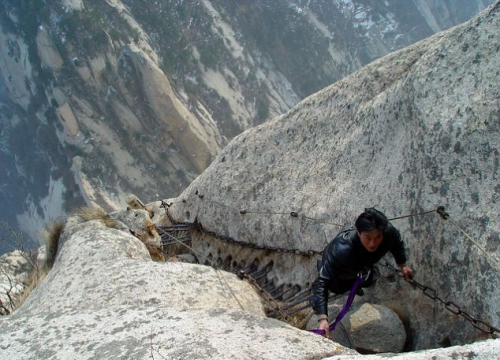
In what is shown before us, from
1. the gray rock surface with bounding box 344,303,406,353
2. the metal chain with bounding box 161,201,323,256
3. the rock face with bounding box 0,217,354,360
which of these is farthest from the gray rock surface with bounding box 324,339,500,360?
the metal chain with bounding box 161,201,323,256

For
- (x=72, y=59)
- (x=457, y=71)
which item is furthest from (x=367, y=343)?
(x=72, y=59)

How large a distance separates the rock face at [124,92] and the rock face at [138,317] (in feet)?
116

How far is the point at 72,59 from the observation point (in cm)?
4122

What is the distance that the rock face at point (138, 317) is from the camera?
2424 millimetres

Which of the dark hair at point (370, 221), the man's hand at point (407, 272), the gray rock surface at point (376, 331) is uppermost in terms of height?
the dark hair at point (370, 221)

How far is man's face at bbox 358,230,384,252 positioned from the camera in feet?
9.05

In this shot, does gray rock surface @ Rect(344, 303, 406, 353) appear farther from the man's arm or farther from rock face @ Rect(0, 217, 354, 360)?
rock face @ Rect(0, 217, 354, 360)

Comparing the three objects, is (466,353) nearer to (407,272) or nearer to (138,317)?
(407,272)

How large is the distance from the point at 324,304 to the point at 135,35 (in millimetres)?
45451

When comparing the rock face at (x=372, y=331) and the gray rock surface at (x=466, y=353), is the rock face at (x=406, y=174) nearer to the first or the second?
the rock face at (x=372, y=331)

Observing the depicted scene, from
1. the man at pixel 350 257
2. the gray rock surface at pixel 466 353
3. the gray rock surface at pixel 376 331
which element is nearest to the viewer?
the gray rock surface at pixel 466 353

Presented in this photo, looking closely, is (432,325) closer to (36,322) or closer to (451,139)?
(451,139)

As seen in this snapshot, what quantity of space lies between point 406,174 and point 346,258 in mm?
1035

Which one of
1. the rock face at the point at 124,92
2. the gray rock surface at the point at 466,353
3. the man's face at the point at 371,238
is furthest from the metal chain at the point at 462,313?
the rock face at the point at 124,92
